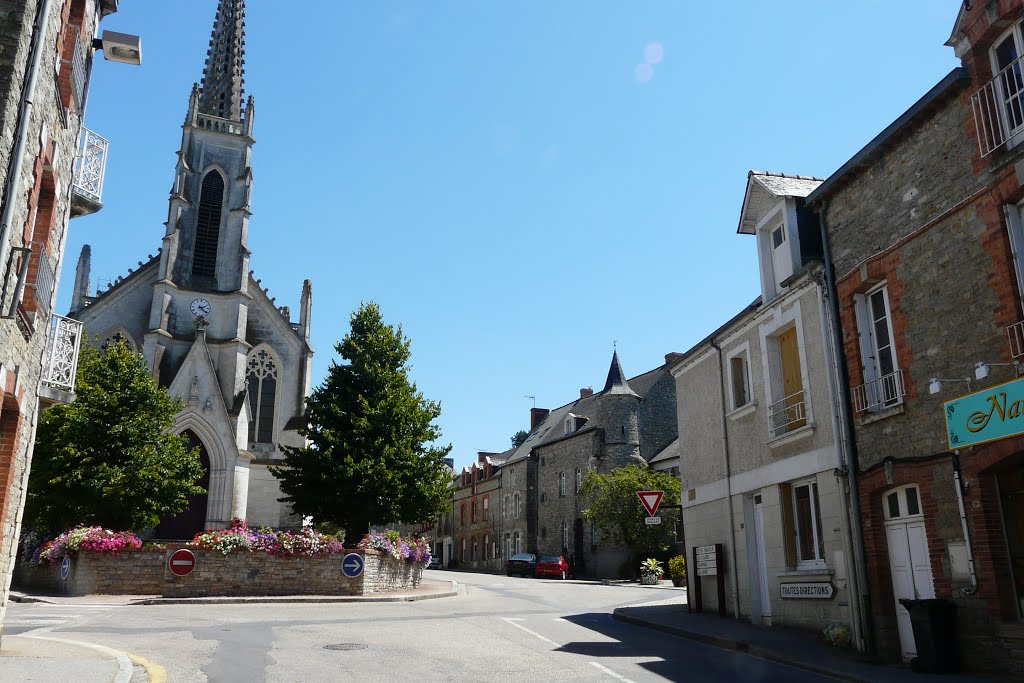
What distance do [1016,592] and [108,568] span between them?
66.4 ft

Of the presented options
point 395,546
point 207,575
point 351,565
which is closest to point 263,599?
point 207,575

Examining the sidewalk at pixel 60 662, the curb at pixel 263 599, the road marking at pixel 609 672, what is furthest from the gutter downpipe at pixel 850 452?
the curb at pixel 263 599

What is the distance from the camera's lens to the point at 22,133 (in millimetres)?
8766

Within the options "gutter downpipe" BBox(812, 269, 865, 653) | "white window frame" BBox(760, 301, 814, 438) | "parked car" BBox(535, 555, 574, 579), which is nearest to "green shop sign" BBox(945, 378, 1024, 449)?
"gutter downpipe" BBox(812, 269, 865, 653)

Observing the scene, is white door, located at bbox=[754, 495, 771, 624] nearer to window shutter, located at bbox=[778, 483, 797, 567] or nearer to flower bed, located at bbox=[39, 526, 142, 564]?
window shutter, located at bbox=[778, 483, 797, 567]

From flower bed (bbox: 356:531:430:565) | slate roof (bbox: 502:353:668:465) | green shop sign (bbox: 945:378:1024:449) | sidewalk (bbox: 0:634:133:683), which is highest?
slate roof (bbox: 502:353:668:465)

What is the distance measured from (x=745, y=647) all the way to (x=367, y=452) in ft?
53.4

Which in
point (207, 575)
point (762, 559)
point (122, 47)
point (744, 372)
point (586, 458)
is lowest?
point (207, 575)

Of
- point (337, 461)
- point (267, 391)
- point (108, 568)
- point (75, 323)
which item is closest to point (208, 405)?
point (267, 391)

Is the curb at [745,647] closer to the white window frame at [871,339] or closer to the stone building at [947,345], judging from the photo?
the stone building at [947,345]

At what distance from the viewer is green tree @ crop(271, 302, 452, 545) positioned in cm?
2567

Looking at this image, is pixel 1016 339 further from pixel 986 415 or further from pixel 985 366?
pixel 986 415

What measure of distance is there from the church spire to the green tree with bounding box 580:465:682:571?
26356 millimetres

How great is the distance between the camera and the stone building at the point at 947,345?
9305mm
